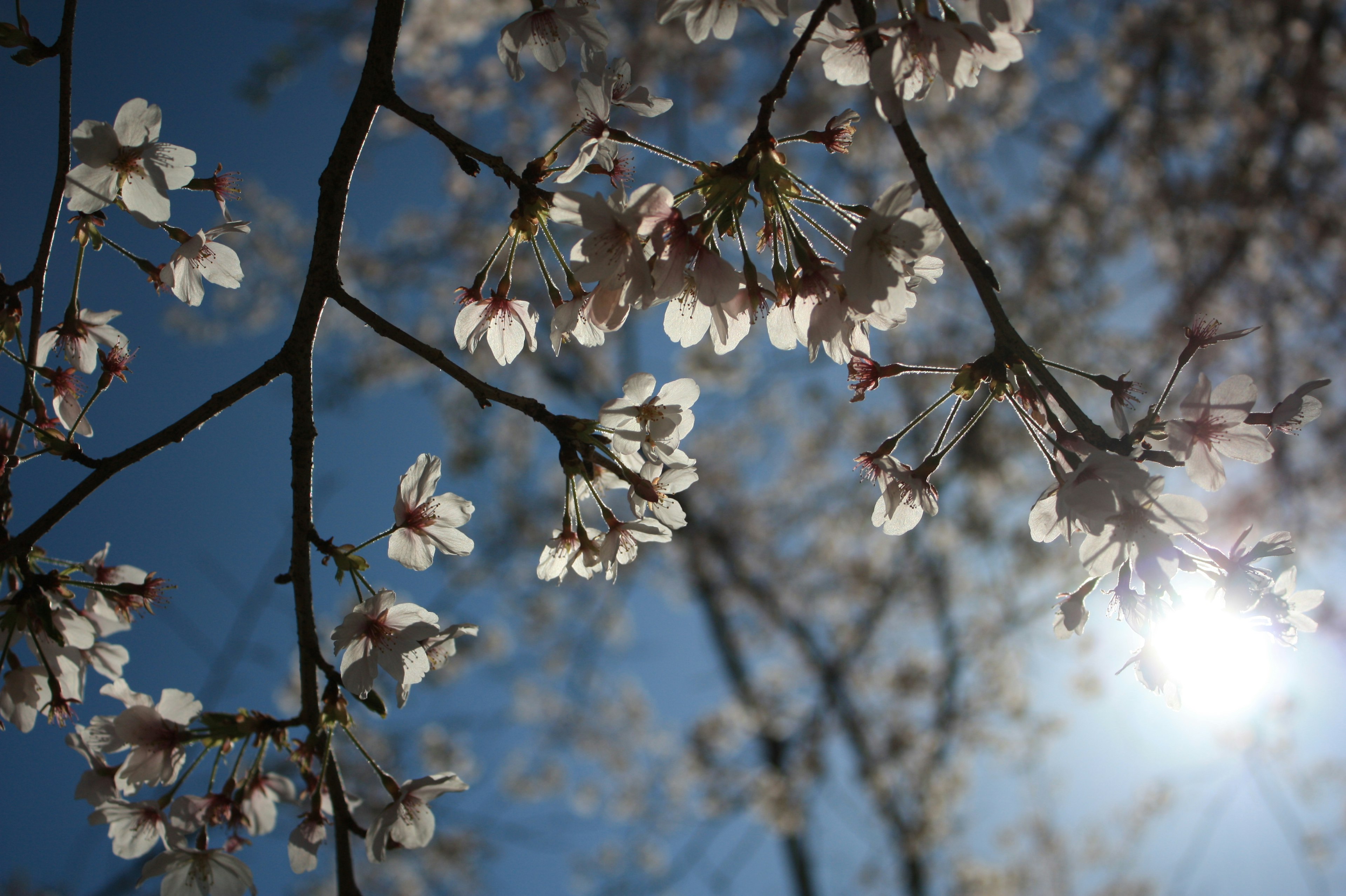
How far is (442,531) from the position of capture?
1469mm

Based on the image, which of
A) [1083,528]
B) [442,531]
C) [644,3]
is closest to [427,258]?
[644,3]

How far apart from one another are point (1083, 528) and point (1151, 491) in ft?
0.30

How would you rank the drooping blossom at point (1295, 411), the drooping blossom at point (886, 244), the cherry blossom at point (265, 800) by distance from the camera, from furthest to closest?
the cherry blossom at point (265, 800)
the drooping blossom at point (1295, 411)
the drooping blossom at point (886, 244)

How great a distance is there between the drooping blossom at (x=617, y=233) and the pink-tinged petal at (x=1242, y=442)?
0.86 m

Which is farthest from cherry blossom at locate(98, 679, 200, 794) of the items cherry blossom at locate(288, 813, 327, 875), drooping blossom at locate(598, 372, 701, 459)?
drooping blossom at locate(598, 372, 701, 459)

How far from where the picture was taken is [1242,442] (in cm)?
118

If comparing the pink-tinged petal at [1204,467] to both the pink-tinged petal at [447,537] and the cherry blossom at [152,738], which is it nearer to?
the pink-tinged petal at [447,537]

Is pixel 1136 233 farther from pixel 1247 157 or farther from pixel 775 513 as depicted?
pixel 775 513

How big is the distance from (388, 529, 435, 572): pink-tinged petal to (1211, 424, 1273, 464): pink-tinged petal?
4.21 feet

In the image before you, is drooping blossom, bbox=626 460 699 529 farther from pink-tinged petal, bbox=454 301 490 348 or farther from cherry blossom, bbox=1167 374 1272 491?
cherry blossom, bbox=1167 374 1272 491

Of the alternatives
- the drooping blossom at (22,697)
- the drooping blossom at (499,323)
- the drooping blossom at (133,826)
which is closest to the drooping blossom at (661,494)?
the drooping blossom at (499,323)

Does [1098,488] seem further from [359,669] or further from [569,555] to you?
[359,669]

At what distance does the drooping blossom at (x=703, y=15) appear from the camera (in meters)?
1.24

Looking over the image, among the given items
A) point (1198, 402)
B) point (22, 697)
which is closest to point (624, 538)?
point (1198, 402)
